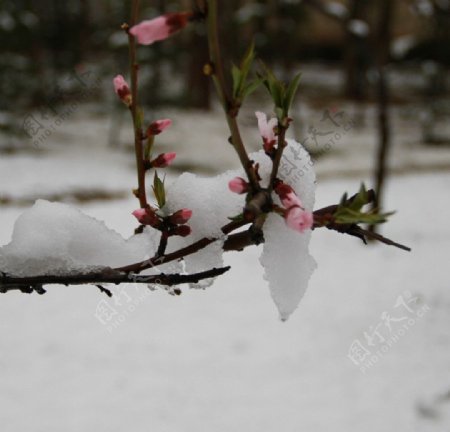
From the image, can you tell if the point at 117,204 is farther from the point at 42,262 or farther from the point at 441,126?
the point at 441,126

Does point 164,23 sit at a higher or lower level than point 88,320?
higher

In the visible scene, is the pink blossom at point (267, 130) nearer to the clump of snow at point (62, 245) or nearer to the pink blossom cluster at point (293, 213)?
the pink blossom cluster at point (293, 213)

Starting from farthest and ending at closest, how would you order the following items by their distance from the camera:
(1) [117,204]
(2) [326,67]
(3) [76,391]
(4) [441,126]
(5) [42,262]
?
(2) [326,67] → (4) [441,126] → (1) [117,204] → (3) [76,391] → (5) [42,262]

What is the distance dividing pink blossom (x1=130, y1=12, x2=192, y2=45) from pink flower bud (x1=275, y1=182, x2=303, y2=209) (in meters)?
0.20

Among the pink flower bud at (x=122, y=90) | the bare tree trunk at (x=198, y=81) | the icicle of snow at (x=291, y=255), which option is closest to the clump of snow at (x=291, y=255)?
the icicle of snow at (x=291, y=255)

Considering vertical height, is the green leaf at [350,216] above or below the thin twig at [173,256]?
above

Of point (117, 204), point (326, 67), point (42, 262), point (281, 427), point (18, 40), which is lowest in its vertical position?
point (281, 427)

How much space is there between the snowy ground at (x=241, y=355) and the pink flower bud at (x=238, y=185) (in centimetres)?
228

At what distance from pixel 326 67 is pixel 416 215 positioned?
17.3 metres

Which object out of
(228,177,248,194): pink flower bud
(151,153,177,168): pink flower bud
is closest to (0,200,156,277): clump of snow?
(151,153,177,168): pink flower bud

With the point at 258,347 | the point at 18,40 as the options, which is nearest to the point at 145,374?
the point at 258,347

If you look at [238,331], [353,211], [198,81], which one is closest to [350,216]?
[353,211]

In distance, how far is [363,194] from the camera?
641 millimetres

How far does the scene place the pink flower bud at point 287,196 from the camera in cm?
62
